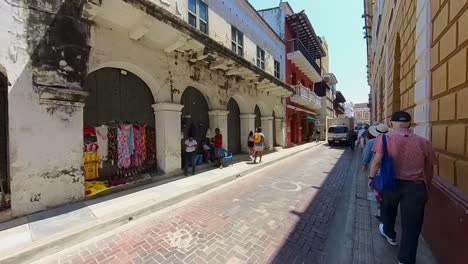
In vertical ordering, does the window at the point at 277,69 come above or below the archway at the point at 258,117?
above

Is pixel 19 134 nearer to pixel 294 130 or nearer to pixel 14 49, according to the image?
pixel 14 49

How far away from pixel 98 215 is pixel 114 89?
380cm

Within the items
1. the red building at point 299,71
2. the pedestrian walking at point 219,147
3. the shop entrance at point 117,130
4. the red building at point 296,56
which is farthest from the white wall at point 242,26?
the pedestrian walking at point 219,147

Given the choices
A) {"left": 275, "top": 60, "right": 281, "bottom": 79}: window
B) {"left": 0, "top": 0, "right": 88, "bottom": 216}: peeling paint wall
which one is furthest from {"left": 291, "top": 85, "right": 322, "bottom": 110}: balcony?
{"left": 0, "top": 0, "right": 88, "bottom": 216}: peeling paint wall

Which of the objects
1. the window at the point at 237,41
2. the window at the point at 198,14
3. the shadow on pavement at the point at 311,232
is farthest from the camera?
the window at the point at 237,41

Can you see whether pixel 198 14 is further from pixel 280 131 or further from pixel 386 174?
pixel 280 131

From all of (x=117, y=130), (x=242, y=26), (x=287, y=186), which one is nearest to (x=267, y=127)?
(x=242, y=26)

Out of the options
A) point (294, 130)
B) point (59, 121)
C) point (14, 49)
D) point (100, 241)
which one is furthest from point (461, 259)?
point (294, 130)

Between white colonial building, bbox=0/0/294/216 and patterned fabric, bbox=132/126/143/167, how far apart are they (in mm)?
172

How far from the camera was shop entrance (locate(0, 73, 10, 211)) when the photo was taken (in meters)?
4.39

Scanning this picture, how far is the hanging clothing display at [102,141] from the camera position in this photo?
20.8 feet

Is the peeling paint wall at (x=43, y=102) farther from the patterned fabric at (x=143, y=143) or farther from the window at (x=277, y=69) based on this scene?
the window at (x=277, y=69)

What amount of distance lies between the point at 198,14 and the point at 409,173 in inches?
362

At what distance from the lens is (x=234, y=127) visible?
13312 mm
